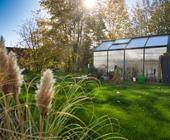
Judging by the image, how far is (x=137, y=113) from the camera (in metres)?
8.70

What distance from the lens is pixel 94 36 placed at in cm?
3603

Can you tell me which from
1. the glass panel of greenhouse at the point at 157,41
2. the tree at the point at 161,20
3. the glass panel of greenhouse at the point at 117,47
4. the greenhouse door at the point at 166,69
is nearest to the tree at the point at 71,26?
the tree at the point at 161,20

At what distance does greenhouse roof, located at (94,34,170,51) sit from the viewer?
23.5 meters

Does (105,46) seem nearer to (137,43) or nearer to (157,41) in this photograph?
(137,43)

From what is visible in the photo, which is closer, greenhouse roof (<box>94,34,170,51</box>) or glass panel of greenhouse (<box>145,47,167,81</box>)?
glass panel of greenhouse (<box>145,47,167,81</box>)

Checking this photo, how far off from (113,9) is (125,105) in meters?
27.9

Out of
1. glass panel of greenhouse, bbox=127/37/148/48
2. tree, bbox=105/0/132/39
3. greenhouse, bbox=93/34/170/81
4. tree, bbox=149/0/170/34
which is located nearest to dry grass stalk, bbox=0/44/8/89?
greenhouse, bbox=93/34/170/81

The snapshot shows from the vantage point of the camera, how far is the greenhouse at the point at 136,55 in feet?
76.2

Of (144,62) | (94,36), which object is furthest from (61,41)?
(144,62)

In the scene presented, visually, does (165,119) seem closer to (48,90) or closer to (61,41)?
(48,90)

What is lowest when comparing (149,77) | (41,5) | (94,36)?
(149,77)

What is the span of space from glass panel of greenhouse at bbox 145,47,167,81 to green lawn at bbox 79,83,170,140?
1165cm

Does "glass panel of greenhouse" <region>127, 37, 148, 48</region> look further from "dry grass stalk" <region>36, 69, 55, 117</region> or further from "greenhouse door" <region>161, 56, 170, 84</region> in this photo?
"dry grass stalk" <region>36, 69, 55, 117</region>

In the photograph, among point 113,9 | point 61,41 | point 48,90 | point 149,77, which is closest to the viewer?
point 48,90
